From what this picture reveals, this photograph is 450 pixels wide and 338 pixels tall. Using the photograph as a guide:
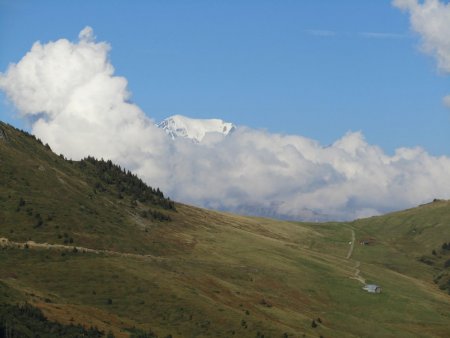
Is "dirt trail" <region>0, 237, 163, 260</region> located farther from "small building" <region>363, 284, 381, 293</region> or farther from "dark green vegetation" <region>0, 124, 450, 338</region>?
"small building" <region>363, 284, 381, 293</region>

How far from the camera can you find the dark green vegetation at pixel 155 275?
311ft

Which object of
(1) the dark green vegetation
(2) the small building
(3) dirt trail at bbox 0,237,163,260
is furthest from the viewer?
(2) the small building

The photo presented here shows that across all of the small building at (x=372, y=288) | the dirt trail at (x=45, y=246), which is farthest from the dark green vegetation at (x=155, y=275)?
the small building at (x=372, y=288)

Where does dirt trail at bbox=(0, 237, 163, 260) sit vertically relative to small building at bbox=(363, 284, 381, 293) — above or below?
below

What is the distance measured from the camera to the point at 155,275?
114m

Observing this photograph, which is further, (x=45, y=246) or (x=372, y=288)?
(x=372, y=288)

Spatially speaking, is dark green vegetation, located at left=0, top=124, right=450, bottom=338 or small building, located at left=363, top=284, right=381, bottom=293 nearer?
dark green vegetation, located at left=0, top=124, right=450, bottom=338

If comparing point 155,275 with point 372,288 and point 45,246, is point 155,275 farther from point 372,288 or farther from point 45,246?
point 372,288

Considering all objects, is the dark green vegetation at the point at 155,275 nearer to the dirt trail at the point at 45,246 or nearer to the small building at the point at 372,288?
the dirt trail at the point at 45,246

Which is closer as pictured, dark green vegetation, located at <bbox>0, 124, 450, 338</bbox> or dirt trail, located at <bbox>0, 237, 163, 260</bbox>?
dark green vegetation, located at <bbox>0, 124, 450, 338</bbox>

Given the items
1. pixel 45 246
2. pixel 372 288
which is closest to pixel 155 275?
pixel 45 246

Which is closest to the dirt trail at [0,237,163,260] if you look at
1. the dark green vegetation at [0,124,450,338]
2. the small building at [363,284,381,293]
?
the dark green vegetation at [0,124,450,338]

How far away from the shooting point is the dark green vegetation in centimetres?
9481

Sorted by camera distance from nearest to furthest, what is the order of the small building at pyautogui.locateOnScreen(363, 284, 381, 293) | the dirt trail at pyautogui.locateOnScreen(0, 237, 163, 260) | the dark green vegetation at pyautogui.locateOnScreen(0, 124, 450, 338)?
the dark green vegetation at pyautogui.locateOnScreen(0, 124, 450, 338) → the dirt trail at pyautogui.locateOnScreen(0, 237, 163, 260) → the small building at pyautogui.locateOnScreen(363, 284, 381, 293)
